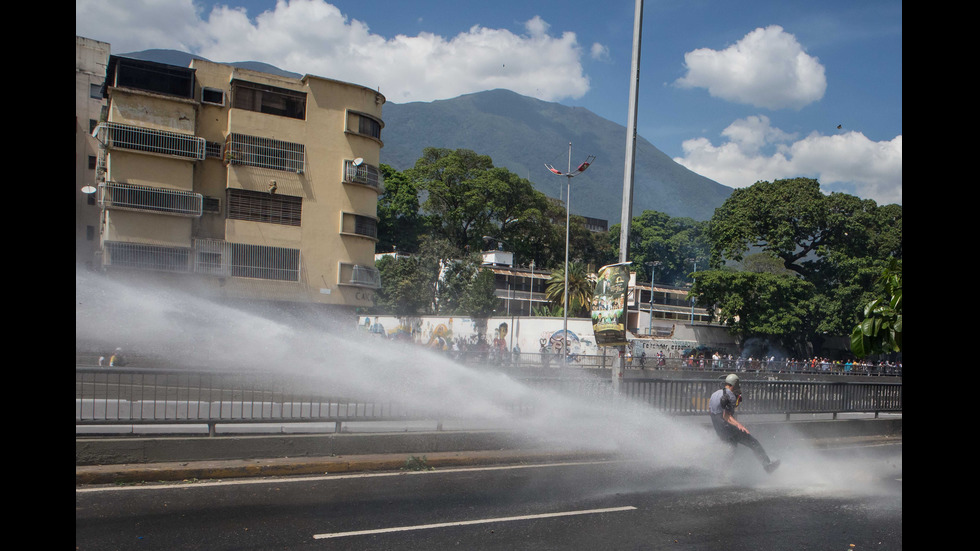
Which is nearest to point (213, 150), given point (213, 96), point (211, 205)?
point (213, 96)

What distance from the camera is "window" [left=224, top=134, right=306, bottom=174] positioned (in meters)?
34.6

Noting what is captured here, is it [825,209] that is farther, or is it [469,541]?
[825,209]

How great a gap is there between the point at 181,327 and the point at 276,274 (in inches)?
757

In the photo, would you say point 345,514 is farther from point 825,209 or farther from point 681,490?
point 825,209

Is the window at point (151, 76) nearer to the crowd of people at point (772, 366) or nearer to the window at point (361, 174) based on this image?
the window at point (361, 174)

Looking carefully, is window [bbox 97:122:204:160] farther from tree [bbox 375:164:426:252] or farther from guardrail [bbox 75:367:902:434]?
tree [bbox 375:164:426:252]

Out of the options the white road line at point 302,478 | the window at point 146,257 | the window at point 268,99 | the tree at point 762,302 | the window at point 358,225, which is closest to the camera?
the white road line at point 302,478

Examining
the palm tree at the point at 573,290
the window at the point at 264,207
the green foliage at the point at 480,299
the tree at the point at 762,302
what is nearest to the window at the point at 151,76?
the window at the point at 264,207

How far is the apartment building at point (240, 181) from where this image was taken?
32.8 metres

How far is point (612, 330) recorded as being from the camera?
38.1ft

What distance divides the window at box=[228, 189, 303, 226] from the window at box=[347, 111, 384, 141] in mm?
5139

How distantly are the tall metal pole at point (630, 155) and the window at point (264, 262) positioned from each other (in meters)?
26.8
